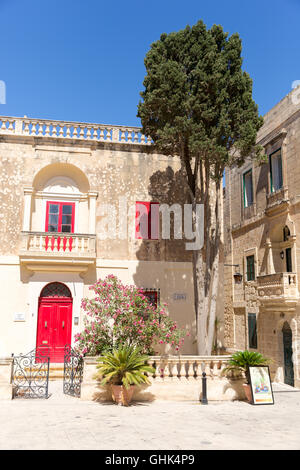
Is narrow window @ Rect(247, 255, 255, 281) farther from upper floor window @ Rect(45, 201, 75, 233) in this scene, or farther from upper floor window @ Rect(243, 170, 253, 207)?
upper floor window @ Rect(45, 201, 75, 233)

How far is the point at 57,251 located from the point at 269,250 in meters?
8.62

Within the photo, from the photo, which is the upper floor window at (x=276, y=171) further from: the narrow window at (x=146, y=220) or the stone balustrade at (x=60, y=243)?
the stone balustrade at (x=60, y=243)

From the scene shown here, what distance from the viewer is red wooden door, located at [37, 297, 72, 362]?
1719cm

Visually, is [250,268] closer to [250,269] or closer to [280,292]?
[250,269]

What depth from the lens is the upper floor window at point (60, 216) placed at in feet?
Answer: 60.8

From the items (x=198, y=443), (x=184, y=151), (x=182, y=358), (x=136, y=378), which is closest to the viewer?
(x=198, y=443)

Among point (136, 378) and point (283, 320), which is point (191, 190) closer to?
point (283, 320)

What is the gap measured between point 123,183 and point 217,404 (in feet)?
34.5

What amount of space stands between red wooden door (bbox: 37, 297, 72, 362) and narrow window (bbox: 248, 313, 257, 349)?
761 cm

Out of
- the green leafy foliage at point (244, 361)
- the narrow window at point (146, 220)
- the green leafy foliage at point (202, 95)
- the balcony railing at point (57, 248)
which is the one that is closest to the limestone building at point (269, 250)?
the green leafy foliage at point (202, 95)

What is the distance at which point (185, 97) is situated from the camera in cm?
1444

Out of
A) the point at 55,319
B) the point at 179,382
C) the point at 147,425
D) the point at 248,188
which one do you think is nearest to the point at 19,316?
the point at 55,319

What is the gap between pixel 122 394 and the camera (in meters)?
11.3
